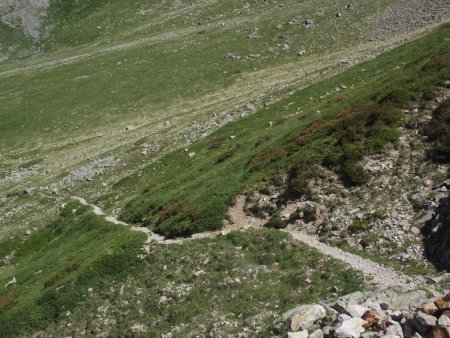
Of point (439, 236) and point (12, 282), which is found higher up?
point (439, 236)

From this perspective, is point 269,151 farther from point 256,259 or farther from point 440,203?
point 440,203

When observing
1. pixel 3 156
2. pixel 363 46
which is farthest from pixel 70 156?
pixel 363 46

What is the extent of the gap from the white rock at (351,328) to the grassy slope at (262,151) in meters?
16.1

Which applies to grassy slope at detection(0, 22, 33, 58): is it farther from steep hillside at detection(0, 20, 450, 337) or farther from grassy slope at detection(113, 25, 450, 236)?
steep hillside at detection(0, 20, 450, 337)

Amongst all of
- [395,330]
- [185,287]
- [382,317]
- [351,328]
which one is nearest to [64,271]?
[185,287]

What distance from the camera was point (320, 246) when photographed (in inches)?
1014

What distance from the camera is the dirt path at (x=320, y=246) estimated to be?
68.7 ft

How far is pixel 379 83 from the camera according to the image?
41.2 metres

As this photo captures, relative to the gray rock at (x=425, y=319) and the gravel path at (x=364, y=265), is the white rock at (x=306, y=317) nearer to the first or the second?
the gray rock at (x=425, y=319)

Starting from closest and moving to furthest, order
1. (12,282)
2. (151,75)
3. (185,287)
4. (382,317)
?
1. (382,317)
2. (185,287)
3. (12,282)
4. (151,75)

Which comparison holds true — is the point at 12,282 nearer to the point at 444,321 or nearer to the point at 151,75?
the point at 444,321

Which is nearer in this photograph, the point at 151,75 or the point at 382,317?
the point at 382,317

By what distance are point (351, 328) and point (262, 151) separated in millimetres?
24769

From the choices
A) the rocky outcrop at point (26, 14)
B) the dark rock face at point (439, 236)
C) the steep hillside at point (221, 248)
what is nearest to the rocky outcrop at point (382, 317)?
the steep hillside at point (221, 248)
